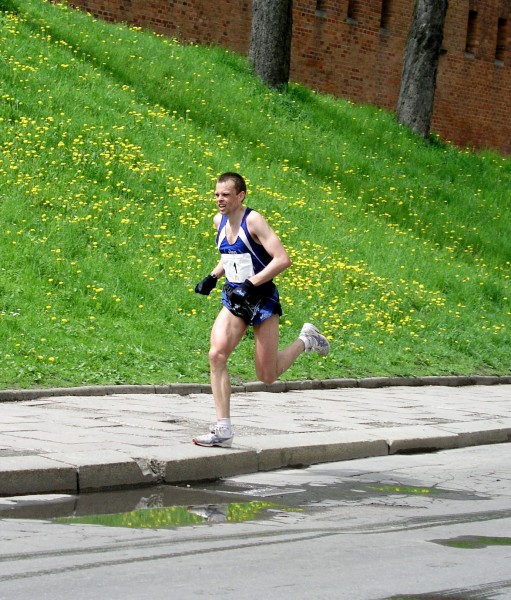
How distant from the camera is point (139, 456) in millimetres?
8289

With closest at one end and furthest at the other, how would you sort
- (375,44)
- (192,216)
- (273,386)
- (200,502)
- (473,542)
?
(473,542) → (200,502) → (273,386) → (192,216) → (375,44)

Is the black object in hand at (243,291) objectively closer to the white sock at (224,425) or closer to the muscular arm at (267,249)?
the muscular arm at (267,249)

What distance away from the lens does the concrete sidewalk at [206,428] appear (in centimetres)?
800

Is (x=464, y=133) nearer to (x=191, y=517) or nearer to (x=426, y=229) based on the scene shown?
(x=426, y=229)

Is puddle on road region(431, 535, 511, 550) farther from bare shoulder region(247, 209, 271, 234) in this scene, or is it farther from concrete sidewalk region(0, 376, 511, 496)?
bare shoulder region(247, 209, 271, 234)

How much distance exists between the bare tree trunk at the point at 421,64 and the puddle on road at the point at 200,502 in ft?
71.9

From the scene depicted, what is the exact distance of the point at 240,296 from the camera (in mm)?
8867

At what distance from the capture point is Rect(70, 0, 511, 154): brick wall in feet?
102

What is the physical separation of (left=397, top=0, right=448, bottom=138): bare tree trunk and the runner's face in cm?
2106

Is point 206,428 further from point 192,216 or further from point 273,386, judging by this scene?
point 192,216

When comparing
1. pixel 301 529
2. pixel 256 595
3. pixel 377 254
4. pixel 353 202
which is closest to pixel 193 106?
pixel 353 202

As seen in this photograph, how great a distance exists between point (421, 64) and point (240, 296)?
2167cm

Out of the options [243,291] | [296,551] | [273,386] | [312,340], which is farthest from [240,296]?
[273,386]

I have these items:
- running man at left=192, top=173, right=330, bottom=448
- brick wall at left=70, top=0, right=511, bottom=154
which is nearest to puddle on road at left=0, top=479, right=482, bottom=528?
running man at left=192, top=173, right=330, bottom=448
